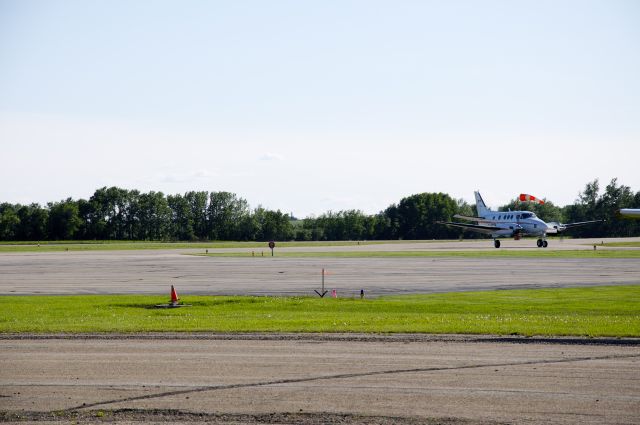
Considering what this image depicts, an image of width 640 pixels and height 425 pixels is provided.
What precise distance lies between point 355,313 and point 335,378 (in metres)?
10.7

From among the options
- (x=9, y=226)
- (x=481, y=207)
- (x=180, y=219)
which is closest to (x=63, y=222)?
(x=9, y=226)

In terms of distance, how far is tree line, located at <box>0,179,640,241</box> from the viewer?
148750mm

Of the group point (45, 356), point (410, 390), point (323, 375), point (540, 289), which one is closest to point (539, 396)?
point (410, 390)

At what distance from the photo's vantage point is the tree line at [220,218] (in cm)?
14875

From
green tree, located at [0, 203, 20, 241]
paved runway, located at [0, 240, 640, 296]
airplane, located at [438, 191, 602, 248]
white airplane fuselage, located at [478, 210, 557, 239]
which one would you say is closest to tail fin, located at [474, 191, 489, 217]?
airplane, located at [438, 191, 602, 248]

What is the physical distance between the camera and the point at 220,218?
16775cm

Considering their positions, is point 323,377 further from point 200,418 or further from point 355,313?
point 355,313

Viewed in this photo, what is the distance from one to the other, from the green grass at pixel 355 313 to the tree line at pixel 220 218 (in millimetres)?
121370

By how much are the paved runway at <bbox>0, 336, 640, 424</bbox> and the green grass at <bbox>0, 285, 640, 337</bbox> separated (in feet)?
6.54

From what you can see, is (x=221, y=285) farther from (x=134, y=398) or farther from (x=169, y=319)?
(x=134, y=398)

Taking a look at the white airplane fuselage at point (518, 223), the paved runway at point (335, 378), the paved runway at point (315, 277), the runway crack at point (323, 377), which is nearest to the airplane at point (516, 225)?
the white airplane fuselage at point (518, 223)

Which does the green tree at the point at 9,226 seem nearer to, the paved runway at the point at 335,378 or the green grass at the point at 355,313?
the green grass at the point at 355,313

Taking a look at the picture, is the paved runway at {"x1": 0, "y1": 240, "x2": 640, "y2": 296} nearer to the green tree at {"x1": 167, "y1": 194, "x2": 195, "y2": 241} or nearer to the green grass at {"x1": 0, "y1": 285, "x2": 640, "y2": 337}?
the green grass at {"x1": 0, "y1": 285, "x2": 640, "y2": 337}

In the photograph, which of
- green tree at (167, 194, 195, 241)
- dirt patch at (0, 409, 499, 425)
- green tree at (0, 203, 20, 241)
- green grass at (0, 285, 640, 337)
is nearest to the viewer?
dirt patch at (0, 409, 499, 425)
